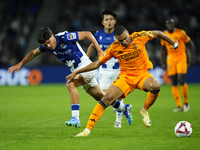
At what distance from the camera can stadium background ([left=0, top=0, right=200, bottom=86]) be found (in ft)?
65.0

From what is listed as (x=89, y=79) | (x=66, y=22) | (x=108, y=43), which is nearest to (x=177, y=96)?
(x=108, y=43)

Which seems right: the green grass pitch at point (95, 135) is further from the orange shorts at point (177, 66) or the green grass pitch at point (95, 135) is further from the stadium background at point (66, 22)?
the stadium background at point (66, 22)

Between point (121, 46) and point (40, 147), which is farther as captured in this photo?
point (121, 46)

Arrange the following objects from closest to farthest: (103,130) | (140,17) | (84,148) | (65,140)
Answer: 1. (84,148)
2. (65,140)
3. (103,130)
4. (140,17)

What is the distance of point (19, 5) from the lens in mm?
25734

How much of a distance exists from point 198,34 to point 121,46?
53.6 ft

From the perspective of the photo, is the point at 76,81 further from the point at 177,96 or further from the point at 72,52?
the point at 177,96

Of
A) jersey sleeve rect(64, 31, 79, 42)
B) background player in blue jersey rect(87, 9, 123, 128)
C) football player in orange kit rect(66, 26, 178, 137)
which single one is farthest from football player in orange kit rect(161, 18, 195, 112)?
jersey sleeve rect(64, 31, 79, 42)

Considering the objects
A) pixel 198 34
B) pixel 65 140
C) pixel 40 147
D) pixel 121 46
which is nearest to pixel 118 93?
pixel 121 46

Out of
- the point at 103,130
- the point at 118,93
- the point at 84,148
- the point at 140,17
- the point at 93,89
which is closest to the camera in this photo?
the point at 84,148

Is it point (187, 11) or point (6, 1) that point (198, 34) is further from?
point (6, 1)

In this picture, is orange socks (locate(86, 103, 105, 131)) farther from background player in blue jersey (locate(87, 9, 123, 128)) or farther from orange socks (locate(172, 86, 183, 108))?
orange socks (locate(172, 86, 183, 108))

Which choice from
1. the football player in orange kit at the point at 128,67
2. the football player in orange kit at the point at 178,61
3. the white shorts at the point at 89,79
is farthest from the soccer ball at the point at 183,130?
the football player in orange kit at the point at 178,61

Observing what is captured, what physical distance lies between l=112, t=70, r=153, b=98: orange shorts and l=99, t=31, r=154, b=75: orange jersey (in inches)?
3.2
